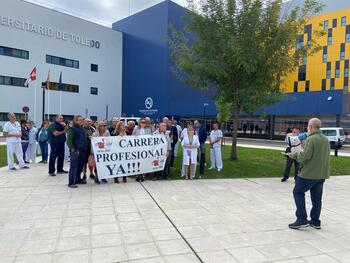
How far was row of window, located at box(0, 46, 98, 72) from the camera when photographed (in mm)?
37875

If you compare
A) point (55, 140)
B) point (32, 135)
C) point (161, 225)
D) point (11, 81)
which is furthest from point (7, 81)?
point (161, 225)

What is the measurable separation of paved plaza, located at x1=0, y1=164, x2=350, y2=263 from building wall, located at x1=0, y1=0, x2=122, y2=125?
34.5 metres

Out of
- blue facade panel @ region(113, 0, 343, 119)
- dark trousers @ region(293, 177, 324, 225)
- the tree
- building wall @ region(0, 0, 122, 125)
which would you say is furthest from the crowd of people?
blue facade panel @ region(113, 0, 343, 119)

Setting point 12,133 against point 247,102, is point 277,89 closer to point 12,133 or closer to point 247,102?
point 247,102

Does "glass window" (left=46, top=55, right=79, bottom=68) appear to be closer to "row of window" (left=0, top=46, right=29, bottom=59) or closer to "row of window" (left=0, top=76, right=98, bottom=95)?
"row of window" (left=0, top=76, right=98, bottom=95)

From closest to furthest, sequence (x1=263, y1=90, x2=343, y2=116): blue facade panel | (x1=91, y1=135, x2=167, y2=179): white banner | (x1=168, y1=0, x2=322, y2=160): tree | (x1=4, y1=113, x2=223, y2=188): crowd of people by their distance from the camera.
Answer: (x1=4, y1=113, x2=223, y2=188): crowd of people → (x1=91, y1=135, x2=167, y2=179): white banner → (x1=168, y1=0, x2=322, y2=160): tree → (x1=263, y1=90, x2=343, y2=116): blue facade panel

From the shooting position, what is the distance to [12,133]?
1095 cm

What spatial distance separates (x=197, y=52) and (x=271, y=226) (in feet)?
34.6

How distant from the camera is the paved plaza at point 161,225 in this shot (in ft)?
14.3

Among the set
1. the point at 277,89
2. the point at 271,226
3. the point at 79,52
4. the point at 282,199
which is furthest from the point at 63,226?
the point at 79,52

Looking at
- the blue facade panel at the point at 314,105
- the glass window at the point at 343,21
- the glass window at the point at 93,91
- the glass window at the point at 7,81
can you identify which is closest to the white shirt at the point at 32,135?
the blue facade panel at the point at 314,105

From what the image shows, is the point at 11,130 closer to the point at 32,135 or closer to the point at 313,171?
the point at 32,135

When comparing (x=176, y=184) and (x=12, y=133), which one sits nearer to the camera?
(x=176, y=184)

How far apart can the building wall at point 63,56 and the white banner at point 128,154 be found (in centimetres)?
3328
